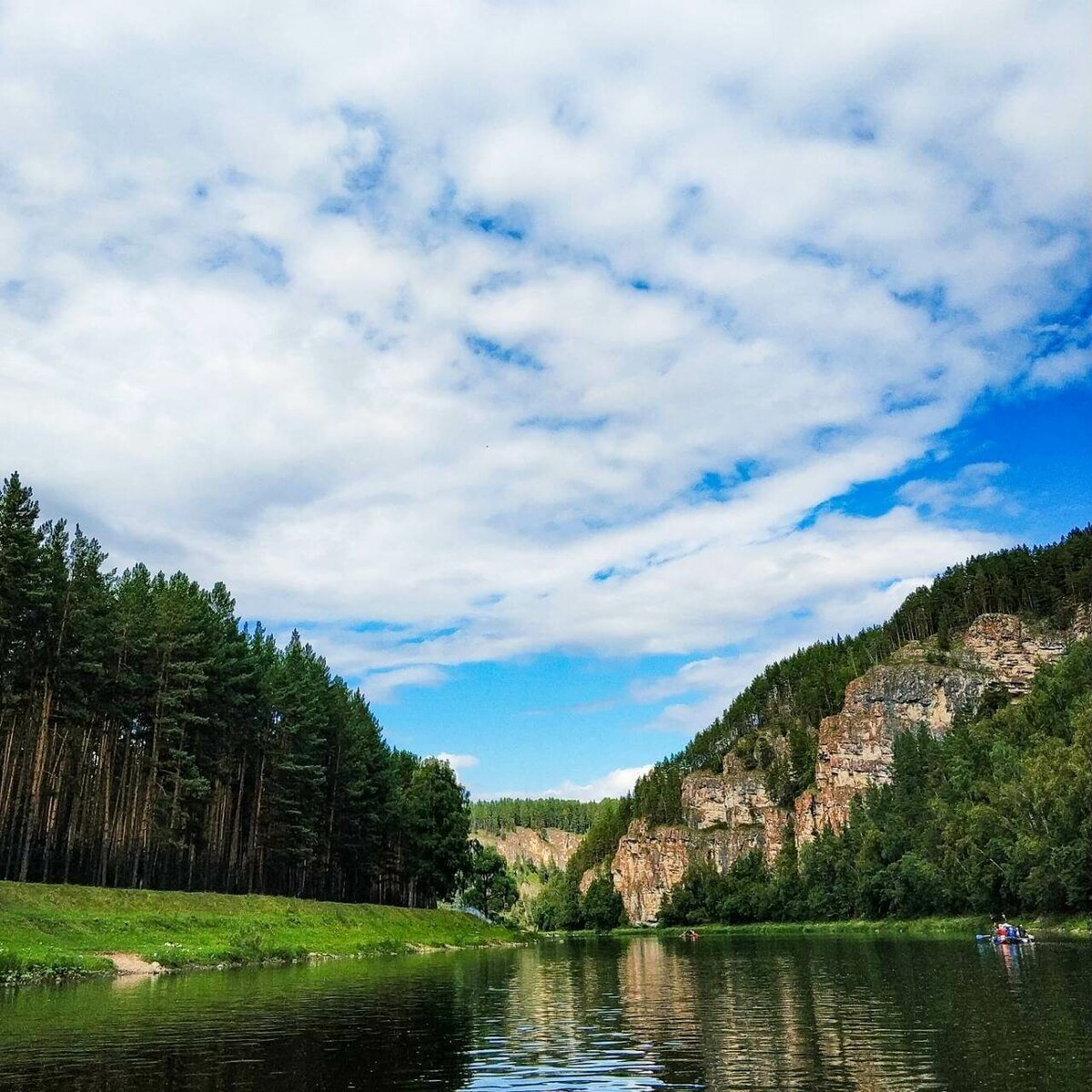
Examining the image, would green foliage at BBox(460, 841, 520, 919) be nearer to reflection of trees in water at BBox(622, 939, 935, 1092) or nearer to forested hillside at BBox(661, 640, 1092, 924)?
forested hillside at BBox(661, 640, 1092, 924)

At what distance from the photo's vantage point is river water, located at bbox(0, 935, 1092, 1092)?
20.8m

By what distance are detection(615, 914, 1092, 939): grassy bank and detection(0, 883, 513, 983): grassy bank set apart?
57773 millimetres

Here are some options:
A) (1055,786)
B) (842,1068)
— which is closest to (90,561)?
(842,1068)

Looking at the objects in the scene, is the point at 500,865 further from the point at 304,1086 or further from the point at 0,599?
the point at 304,1086

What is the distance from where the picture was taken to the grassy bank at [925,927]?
82.2 metres

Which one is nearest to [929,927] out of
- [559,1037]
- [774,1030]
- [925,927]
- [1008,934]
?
[925,927]

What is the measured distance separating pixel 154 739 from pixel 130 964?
26.5 metres

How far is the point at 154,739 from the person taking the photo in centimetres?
7738

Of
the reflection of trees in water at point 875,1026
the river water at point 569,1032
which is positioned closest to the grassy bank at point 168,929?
the river water at point 569,1032

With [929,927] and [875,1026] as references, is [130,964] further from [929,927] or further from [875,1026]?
[929,927]

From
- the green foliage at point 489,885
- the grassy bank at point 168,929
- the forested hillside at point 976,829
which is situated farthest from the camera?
the green foliage at point 489,885

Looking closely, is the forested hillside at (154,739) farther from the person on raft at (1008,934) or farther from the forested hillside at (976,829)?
the forested hillside at (976,829)

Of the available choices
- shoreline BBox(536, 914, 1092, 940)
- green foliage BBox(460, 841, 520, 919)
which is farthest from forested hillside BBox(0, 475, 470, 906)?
shoreline BBox(536, 914, 1092, 940)

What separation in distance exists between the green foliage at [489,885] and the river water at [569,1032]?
110389mm
